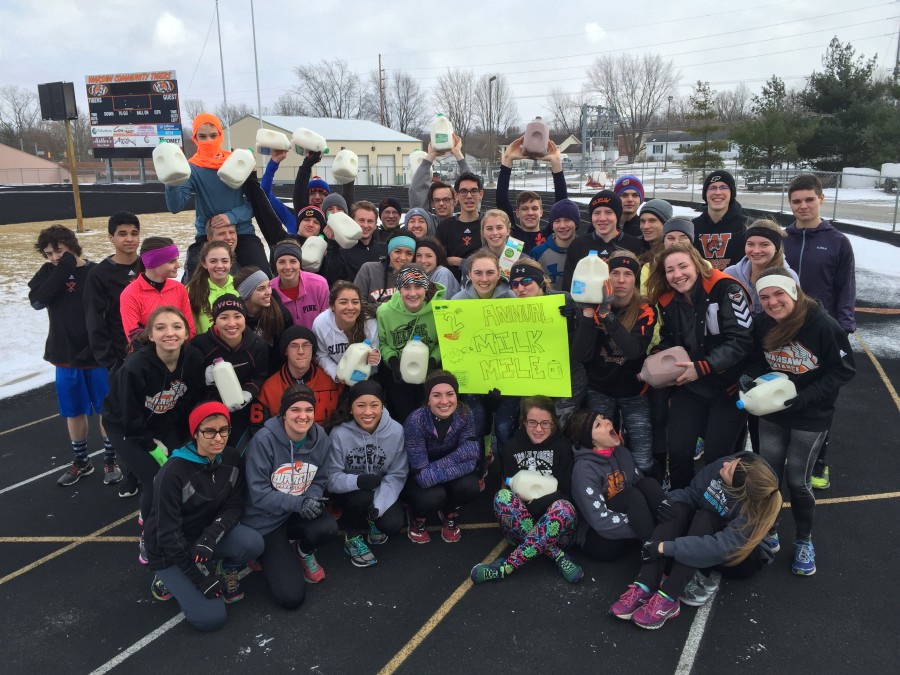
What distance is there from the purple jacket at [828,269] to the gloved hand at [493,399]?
9.95 ft

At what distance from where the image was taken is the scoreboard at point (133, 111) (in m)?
40.8

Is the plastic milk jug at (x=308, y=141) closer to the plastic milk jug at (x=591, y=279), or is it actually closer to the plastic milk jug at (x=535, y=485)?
the plastic milk jug at (x=591, y=279)

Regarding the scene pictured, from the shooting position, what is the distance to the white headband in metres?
4.04

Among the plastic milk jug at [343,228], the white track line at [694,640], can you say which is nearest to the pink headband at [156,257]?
the plastic milk jug at [343,228]

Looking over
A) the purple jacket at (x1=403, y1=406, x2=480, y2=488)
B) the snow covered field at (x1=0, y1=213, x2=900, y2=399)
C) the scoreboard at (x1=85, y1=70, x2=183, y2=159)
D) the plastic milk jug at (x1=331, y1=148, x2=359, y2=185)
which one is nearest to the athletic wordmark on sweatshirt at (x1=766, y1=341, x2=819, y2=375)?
the purple jacket at (x1=403, y1=406, x2=480, y2=488)

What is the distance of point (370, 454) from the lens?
186 inches

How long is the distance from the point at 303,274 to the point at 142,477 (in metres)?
2.21

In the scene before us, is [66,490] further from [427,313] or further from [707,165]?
[707,165]

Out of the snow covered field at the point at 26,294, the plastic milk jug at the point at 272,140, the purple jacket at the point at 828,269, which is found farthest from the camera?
the snow covered field at the point at 26,294

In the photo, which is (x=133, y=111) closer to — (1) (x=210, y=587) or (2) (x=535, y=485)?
(1) (x=210, y=587)

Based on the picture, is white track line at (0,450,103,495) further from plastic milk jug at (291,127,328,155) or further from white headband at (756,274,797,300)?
white headband at (756,274,797,300)

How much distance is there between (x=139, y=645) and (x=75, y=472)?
295 cm

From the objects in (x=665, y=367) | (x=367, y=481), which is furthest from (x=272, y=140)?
(x=665, y=367)

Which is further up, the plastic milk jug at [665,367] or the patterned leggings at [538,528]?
the plastic milk jug at [665,367]
